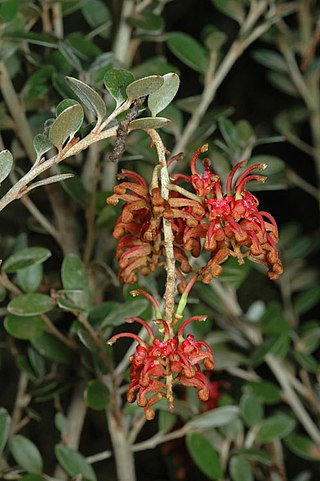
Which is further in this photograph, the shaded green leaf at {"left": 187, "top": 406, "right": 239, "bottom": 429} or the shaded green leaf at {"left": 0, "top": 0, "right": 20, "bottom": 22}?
the shaded green leaf at {"left": 187, "top": 406, "right": 239, "bottom": 429}

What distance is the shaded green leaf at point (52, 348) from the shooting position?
93 cm

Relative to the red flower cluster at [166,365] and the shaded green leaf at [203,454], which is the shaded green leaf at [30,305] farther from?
the shaded green leaf at [203,454]

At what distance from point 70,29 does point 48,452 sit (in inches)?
27.7

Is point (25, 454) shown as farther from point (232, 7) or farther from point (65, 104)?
point (232, 7)

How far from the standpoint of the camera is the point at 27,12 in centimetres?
98

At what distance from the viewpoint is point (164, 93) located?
0.65 m

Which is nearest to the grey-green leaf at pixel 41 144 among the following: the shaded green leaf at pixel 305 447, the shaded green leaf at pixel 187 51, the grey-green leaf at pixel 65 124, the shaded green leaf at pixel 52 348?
the grey-green leaf at pixel 65 124

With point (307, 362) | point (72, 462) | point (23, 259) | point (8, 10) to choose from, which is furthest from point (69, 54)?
point (307, 362)

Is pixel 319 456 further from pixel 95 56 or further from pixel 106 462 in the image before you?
pixel 95 56

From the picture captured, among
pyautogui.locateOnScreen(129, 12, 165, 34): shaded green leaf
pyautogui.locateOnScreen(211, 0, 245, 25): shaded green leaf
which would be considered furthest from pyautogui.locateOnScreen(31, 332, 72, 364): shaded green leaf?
pyautogui.locateOnScreen(211, 0, 245, 25): shaded green leaf

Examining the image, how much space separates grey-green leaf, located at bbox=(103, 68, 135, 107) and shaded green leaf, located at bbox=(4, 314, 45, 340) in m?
0.32

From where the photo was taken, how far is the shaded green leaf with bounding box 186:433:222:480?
1.00 metres

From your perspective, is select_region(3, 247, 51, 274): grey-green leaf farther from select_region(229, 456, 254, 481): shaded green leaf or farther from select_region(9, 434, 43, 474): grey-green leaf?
select_region(229, 456, 254, 481): shaded green leaf

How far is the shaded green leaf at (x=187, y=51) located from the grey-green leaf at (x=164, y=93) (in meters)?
0.43
